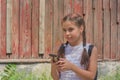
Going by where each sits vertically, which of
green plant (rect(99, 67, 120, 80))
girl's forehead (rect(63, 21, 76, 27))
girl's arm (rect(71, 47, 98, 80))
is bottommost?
green plant (rect(99, 67, 120, 80))

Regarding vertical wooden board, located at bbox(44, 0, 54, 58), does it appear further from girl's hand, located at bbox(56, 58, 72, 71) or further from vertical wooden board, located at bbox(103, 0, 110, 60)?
girl's hand, located at bbox(56, 58, 72, 71)

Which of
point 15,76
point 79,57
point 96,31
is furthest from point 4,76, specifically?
point 79,57

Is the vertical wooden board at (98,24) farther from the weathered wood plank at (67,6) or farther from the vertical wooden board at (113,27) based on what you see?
the weathered wood plank at (67,6)

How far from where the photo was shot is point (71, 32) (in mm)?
3604

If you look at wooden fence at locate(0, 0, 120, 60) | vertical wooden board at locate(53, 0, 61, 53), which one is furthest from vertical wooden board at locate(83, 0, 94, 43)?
vertical wooden board at locate(53, 0, 61, 53)

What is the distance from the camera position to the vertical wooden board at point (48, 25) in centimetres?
772

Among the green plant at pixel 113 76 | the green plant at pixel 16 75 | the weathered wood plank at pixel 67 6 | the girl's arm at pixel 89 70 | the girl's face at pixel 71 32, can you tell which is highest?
the weathered wood plank at pixel 67 6

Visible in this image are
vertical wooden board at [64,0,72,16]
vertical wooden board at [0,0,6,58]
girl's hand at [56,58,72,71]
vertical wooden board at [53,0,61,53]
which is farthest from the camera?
vertical wooden board at [64,0,72,16]

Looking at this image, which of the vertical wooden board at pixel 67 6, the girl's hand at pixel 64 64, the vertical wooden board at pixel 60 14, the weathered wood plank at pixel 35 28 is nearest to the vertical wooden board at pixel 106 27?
the vertical wooden board at pixel 67 6

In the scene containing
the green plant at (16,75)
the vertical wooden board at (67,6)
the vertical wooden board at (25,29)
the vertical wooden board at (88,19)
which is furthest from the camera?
the vertical wooden board at (88,19)

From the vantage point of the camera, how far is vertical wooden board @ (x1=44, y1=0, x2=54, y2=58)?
7.72 metres

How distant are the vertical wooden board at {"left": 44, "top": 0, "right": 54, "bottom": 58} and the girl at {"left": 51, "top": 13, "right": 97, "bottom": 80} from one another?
3.99 metres

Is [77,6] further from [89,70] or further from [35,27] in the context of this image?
[89,70]

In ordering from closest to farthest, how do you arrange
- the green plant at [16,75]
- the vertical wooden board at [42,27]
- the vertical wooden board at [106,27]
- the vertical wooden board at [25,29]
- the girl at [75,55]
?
the girl at [75,55], the green plant at [16,75], the vertical wooden board at [25,29], the vertical wooden board at [42,27], the vertical wooden board at [106,27]
